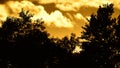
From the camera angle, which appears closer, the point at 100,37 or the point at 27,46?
the point at 27,46

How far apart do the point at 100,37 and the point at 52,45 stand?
6.61 meters

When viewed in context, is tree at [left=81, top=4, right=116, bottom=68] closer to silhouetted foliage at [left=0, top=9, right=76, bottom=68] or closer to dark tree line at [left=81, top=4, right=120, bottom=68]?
dark tree line at [left=81, top=4, right=120, bottom=68]

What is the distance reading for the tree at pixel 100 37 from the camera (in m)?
42.6

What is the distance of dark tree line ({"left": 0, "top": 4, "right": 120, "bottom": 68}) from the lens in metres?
39.9

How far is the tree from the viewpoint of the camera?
140ft

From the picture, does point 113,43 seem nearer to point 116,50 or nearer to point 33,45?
point 116,50

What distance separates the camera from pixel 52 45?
41.6 m

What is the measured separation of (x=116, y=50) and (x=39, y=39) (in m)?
9.88

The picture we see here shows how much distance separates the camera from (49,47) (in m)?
41.1

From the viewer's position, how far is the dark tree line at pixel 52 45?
131ft

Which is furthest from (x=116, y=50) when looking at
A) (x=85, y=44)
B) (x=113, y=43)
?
(x=85, y=44)

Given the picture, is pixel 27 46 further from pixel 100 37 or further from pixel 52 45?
pixel 100 37

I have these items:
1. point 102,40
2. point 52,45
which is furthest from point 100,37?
point 52,45

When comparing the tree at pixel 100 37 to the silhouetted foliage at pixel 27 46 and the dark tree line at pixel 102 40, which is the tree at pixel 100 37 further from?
the silhouetted foliage at pixel 27 46
